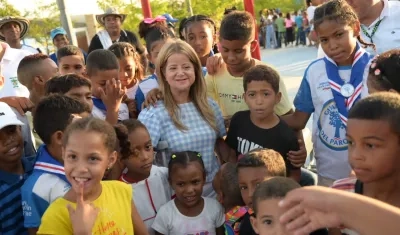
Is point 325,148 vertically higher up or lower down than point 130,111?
lower down

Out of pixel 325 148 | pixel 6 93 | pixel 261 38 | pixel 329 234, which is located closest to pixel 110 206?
pixel 329 234

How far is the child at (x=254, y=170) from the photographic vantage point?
2670 mm

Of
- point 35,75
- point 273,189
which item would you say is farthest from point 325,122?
point 35,75

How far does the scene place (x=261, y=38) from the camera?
25016 mm

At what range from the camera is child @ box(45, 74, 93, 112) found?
313 cm

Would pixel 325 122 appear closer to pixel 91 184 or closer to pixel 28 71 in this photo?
pixel 91 184

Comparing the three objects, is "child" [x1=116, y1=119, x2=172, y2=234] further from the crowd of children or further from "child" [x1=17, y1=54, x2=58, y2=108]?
"child" [x1=17, y1=54, x2=58, y2=108]

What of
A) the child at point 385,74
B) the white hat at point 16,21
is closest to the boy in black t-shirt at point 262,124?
the child at point 385,74

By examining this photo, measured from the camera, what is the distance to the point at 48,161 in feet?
8.31

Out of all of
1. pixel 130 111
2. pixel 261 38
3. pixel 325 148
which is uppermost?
pixel 130 111

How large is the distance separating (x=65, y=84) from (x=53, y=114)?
517 millimetres

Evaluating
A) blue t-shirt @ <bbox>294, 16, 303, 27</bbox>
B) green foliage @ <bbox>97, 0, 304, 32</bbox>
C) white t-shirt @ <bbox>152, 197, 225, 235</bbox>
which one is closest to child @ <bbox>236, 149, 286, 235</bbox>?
white t-shirt @ <bbox>152, 197, 225, 235</bbox>

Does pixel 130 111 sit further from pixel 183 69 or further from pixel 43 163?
pixel 43 163

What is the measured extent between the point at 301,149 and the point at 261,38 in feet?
74.1
